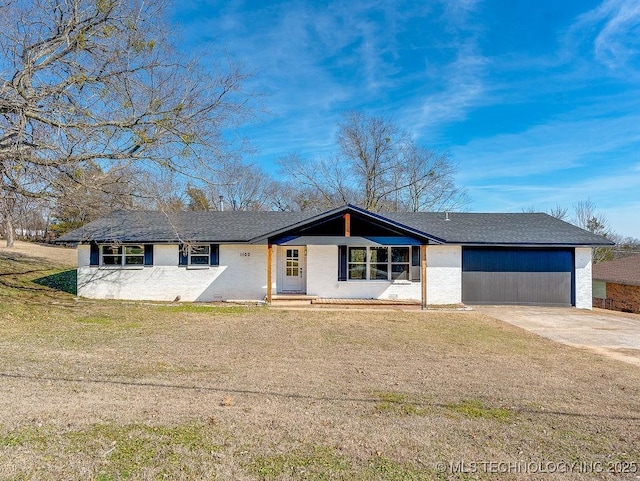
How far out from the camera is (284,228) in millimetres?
13508

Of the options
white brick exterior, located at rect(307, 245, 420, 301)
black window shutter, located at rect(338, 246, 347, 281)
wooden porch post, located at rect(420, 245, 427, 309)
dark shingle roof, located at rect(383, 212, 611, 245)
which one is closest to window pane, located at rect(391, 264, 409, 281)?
white brick exterior, located at rect(307, 245, 420, 301)

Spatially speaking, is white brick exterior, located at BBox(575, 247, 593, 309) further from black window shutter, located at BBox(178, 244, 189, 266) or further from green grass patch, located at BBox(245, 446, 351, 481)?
black window shutter, located at BBox(178, 244, 189, 266)

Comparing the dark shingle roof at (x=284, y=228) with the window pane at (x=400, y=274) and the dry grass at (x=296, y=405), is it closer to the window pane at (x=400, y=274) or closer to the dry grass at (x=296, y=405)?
the window pane at (x=400, y=274)

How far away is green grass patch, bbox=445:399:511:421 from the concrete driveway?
15.5 ft

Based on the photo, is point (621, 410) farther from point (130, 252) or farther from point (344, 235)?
point (130, 252)

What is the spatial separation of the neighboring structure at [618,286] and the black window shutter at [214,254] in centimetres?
1939

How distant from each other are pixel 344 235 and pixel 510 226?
7.89 metres

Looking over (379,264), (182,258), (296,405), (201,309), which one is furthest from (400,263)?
(296,405)

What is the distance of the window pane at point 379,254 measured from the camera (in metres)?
14.9

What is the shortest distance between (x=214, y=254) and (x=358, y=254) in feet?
18.9

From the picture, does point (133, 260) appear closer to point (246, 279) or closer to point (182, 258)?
point (182, 258)

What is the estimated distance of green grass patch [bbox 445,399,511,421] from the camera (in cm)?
432

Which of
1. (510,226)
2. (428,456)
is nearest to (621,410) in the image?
(428,456)

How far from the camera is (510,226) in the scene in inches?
649
